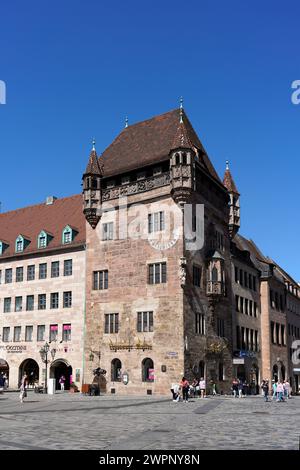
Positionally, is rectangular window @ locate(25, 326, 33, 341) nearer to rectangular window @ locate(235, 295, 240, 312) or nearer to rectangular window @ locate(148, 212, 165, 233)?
rectangular window @ locate(148, 212, 165, 233)

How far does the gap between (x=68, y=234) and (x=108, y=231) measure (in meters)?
5.73

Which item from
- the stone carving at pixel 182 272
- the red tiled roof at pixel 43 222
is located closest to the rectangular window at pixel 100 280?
the red tiled roof at pixel 43 222

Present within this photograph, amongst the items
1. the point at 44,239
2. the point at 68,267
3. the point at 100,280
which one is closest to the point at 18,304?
the point at 44,239

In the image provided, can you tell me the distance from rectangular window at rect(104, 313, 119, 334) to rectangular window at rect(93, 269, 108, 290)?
8.85 ft

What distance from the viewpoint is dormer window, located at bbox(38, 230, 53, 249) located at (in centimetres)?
5709

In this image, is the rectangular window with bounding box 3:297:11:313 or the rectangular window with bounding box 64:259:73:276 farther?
the rectangular window with bounding box 3:297:11:313

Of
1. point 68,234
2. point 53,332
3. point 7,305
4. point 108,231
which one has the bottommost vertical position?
point 53,332

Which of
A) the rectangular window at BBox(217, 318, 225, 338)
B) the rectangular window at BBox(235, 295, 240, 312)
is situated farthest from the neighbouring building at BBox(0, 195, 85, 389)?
the rectangular window at BBox(235, 295, 240, 312)

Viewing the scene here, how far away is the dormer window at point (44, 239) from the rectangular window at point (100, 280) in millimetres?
7909

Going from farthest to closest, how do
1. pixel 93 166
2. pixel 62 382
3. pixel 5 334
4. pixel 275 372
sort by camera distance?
pixel 275 372 < pixel 5 334 < pixel 93 166 < pixel 62 382

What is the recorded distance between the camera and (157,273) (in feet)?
156

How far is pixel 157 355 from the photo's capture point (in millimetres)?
45781

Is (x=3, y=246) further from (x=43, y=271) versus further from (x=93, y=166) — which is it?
(x=93, y=166)
